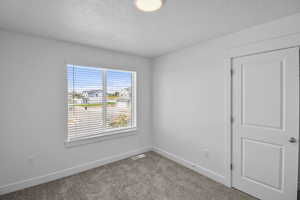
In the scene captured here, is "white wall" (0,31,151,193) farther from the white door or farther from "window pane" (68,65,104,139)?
the white door

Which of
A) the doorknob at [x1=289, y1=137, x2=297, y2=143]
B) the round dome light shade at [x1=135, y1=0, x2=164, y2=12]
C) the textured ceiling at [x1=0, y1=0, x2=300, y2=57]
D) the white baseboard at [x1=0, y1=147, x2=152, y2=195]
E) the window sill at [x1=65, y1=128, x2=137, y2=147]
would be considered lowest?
the white baseboard at [x1=0, y1=147, x2=152, y2=195]

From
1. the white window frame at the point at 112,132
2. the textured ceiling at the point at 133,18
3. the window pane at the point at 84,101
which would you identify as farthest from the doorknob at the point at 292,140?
the window pane at the point at 84,101

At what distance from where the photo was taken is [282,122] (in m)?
1.87

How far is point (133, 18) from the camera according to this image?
1.86 metres

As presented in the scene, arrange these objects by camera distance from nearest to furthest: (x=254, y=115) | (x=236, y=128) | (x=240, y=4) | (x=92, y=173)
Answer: (x=240, y=4), (x=254, y=115), (x=236, y=128), (x=92, y=173)

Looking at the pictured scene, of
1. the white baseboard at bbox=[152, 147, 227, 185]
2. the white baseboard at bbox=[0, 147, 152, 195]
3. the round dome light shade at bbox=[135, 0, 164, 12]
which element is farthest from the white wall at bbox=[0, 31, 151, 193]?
the round dome light shade at bbox=[135, 0, 164, 12]

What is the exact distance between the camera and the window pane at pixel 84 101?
2.77 m

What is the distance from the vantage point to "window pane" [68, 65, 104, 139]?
9.09ft

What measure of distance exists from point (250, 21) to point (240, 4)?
1.73ft

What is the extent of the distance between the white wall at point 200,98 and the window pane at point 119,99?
2.66 ft

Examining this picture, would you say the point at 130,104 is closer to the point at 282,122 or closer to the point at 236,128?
the point at 236,128

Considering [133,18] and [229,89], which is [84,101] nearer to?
[133,18]

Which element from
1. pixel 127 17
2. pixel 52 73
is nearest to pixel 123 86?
pixel 52 73

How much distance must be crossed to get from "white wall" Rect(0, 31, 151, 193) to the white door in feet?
8.97
